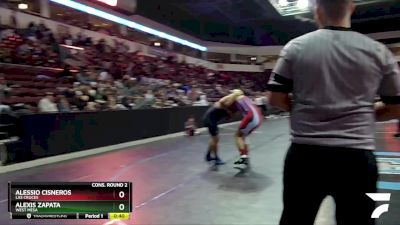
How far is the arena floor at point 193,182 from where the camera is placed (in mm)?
3357

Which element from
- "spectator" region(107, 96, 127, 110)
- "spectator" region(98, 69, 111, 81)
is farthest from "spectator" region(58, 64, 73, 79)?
"spectator" region(107, 96, 127, 110)

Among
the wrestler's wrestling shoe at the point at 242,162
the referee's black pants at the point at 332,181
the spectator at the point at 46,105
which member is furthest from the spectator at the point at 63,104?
the referee's black pants at the point at 332,181

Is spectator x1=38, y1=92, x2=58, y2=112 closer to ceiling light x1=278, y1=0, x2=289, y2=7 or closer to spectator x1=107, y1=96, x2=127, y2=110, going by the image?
spectator x1=107, y1=96, x2=127, y2=110

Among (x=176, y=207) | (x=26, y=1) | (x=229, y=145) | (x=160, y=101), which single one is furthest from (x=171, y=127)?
(x=176, y=207)

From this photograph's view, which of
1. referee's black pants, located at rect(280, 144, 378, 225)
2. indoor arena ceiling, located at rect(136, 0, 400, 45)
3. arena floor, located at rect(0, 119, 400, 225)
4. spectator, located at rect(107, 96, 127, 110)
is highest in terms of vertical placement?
indoor arena ceiling, located at rect(136, 0, 400, 45)

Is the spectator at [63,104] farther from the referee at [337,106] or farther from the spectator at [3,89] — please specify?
the referee at [337,106]

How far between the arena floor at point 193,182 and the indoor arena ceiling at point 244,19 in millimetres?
11656

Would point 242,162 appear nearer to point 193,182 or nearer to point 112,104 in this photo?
point 193,182

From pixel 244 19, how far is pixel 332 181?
77.0ft

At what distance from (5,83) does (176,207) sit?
7.10 meters

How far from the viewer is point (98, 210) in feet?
8.93

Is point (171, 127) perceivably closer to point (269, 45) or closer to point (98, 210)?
point (98, 210)
